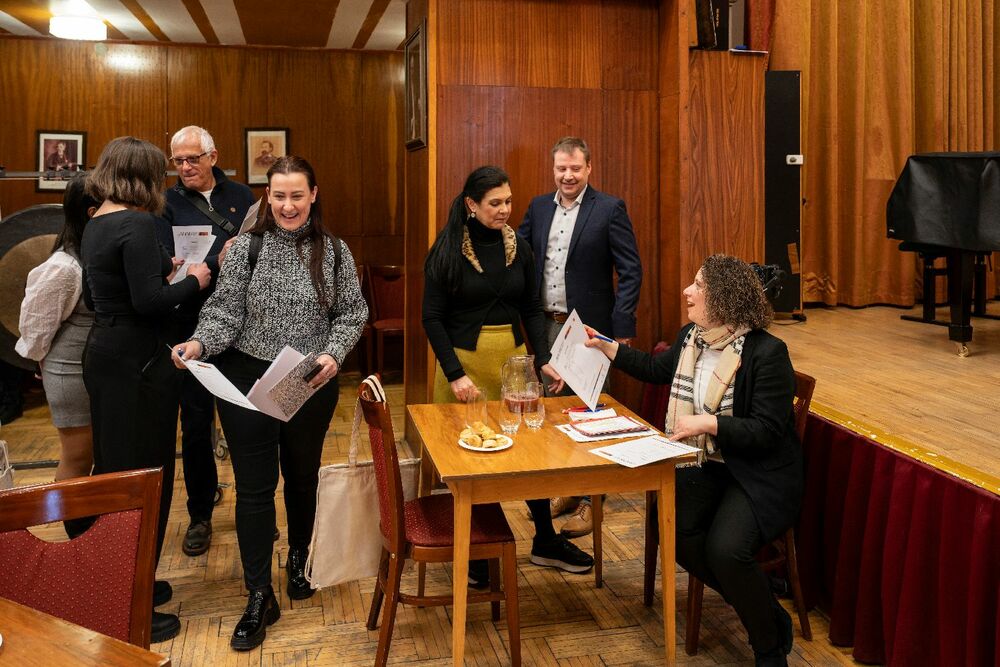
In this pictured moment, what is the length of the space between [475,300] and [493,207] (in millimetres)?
352

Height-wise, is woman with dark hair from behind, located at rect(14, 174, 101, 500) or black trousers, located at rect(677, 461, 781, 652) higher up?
woman with dark hair from behind, located at rect(14, 174, 101, 500)

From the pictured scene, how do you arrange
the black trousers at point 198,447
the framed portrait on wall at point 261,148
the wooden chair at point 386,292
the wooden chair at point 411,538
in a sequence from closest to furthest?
the wooden chair at point 411,538 → the black trousers at point 198,447 → the wooden chair at point 386,292 → the framed portrait on wall at point 261,148

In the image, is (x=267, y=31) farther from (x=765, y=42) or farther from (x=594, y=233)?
(x=594, y=233)

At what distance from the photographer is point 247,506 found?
296 cm

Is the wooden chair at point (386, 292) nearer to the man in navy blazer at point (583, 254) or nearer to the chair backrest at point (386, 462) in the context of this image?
the man in navy blazer at point (583, 254)

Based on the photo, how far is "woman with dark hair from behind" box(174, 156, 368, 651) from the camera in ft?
9.44

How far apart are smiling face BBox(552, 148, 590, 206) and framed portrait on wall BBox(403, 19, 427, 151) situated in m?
0.78

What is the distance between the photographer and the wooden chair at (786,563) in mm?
2869

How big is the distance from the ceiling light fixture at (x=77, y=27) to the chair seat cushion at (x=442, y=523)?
4852 mm

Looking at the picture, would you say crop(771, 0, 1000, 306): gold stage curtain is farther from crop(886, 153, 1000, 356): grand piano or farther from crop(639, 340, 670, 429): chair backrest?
crop(639, 340, 670, 429): chair backrest

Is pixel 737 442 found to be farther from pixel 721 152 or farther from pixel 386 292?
pixel 386 292

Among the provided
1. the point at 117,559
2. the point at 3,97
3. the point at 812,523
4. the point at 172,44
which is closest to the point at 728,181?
the point at 812,523

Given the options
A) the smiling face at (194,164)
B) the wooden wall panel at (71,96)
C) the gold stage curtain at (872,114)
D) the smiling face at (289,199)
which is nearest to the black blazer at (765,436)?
the smiling face at (289,199)

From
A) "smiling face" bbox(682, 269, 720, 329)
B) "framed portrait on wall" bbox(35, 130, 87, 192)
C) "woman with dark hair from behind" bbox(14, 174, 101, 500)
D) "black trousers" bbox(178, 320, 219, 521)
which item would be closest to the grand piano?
"smiling face" bbox(682, 269, 720, 329)
